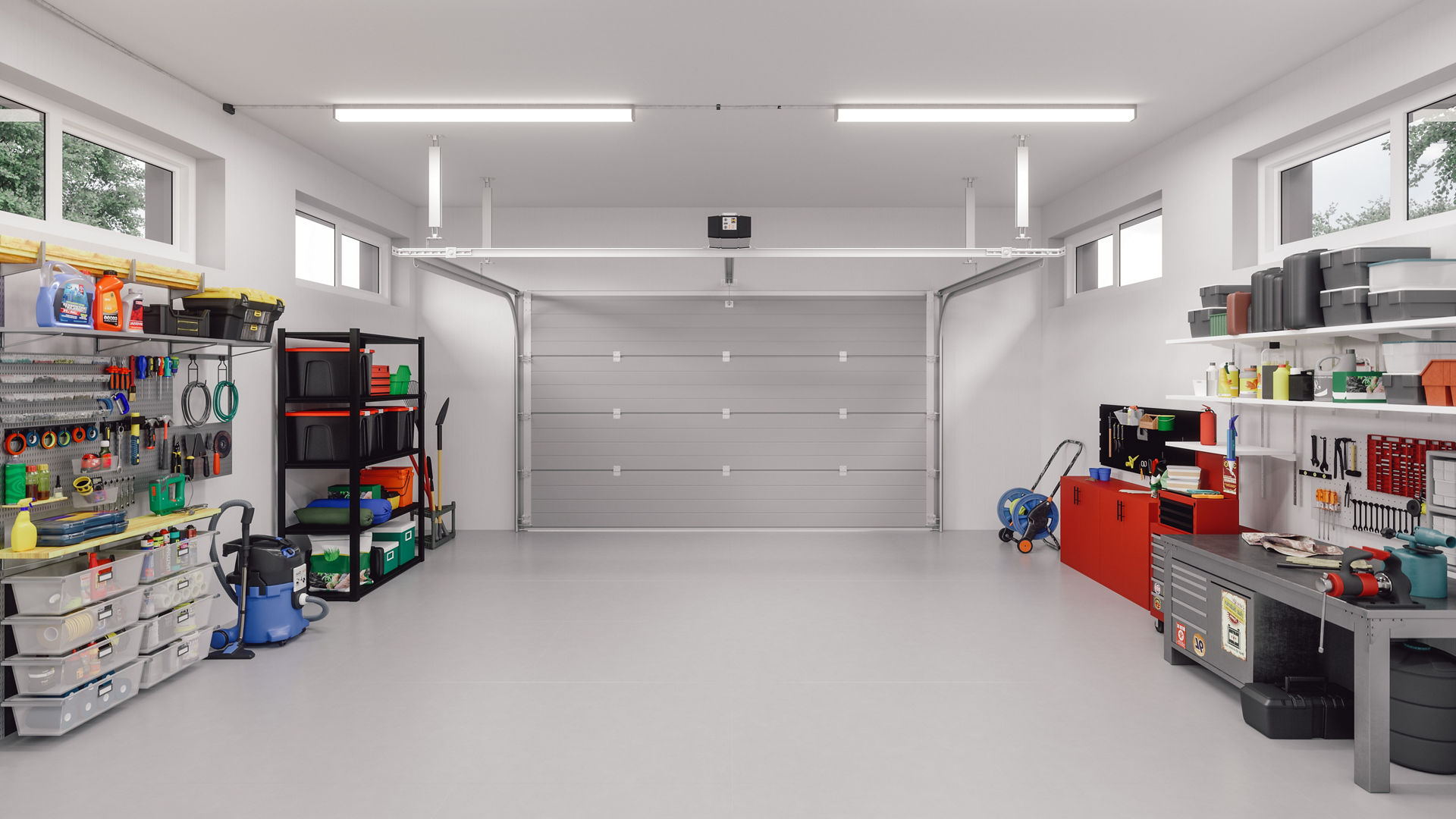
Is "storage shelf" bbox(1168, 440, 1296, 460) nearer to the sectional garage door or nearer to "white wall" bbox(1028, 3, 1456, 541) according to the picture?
"white wall" bbox(1028, 3, 1456, 541)

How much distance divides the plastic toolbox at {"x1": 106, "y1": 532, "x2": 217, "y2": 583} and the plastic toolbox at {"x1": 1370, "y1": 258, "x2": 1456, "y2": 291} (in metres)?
5.81

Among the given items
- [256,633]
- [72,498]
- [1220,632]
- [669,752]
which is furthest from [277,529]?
[1220,632]

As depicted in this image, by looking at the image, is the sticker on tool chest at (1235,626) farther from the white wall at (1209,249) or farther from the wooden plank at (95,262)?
the wooden plank at (95,262)

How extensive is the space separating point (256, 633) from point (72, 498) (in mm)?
1187

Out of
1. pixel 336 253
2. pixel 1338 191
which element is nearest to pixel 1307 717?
pixel 1338 191

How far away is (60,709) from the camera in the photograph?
308 cm

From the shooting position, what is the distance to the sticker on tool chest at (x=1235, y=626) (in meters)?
3.39

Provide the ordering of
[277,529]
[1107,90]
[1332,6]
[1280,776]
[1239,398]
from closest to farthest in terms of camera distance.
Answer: [1280,776] → [1332,6] → [1239,398] → [1107,90] → [277,529]

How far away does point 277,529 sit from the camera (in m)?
5.19

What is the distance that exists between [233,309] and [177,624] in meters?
1.70

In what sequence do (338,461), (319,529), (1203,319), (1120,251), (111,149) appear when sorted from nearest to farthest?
1. (111,149)
2. (1203,319)
3. (338,461)
4. (319,529)
5. (1120,251)

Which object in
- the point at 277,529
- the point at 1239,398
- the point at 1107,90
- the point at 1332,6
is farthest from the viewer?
the point at 277,529

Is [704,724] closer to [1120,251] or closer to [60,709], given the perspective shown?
[60,709]

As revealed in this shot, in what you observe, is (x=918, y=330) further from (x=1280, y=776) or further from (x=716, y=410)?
(x=1280, y=776)
